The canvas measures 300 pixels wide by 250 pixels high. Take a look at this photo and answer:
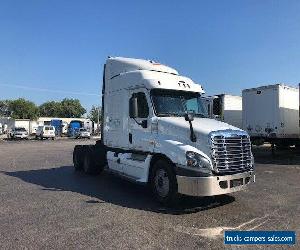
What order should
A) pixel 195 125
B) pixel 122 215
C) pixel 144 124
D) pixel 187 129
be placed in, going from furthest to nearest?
pixel 144 124 → pixel 195 125 → pixel 187 129 → pixel 122 215

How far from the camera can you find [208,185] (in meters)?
8.40

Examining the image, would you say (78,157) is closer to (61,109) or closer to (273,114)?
(273,114)

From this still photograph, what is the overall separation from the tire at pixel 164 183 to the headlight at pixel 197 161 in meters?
0.56

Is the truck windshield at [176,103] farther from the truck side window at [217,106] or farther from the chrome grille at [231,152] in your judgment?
the chrome grille at [231,152]

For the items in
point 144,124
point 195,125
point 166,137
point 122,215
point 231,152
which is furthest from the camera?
point 144,124

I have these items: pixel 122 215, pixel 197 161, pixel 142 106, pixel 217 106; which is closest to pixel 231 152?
pixel 197 161

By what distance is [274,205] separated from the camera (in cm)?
944

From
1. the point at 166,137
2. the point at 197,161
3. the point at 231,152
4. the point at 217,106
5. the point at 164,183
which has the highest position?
the point at 217,106

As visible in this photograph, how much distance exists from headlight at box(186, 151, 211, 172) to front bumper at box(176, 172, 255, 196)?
255 millimetres

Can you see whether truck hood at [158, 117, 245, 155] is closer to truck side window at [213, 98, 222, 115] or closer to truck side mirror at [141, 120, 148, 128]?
truck side mirror at [141, 120, 148, 128]

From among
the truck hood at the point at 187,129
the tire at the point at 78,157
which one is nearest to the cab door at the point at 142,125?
the truck hood at the point at 187,129

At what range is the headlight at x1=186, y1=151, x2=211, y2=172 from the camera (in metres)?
8.55

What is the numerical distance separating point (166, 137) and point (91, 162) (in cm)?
511

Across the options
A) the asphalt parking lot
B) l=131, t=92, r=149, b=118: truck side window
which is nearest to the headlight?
the asphalt parking lot
